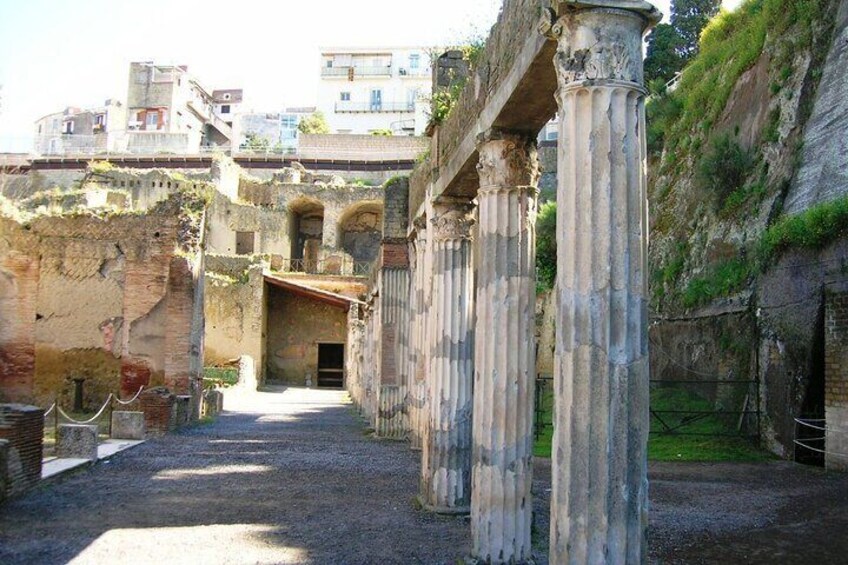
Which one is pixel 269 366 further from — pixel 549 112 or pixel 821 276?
pixel 549 112

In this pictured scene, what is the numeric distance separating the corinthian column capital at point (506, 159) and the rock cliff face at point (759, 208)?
7.03m

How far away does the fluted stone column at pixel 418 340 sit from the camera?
1143cm

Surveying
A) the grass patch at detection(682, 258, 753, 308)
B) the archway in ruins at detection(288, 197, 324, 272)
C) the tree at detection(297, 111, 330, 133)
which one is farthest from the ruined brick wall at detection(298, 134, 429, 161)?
the grass patch at detection(682, 258, 753, 308)

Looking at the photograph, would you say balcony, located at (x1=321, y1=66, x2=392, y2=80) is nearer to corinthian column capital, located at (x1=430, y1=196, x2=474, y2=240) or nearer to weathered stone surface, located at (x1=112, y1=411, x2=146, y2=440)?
weathered stone surface, located at (x1=112, y1=411, x2=146, y2=440)

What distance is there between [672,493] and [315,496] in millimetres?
4192

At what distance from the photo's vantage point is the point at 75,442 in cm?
1104

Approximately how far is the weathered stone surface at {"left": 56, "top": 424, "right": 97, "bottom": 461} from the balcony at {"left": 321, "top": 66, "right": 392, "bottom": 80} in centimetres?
6479

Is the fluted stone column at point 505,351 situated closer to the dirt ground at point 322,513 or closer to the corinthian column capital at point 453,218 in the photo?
the dirt ground at point 322,513

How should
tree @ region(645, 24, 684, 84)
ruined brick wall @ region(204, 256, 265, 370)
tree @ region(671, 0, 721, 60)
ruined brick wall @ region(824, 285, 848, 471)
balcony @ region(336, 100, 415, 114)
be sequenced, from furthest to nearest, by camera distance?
balcony @ region(336, 100, 415, 114), ruined brick wall @ region(204, 256, 265, 370), tree @ region(671, 0, 721, 60), tree @ region(645, 24, 684, 84), ruined brick wall @ region(824, 285, 848, 471)

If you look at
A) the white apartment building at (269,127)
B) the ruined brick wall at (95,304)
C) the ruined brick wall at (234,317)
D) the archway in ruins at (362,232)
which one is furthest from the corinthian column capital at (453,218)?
the white apartment building at (269,127)

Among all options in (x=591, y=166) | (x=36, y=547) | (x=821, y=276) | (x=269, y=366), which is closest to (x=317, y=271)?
(x=269, y=366)

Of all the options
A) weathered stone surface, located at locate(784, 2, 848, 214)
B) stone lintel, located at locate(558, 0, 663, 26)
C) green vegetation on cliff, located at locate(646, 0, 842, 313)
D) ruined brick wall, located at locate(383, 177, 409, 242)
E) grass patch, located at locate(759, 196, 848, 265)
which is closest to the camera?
stone lintel, located at locate(558, 0, 663, 26)

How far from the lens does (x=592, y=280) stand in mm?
4109

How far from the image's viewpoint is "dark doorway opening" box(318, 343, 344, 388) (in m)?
39.3
